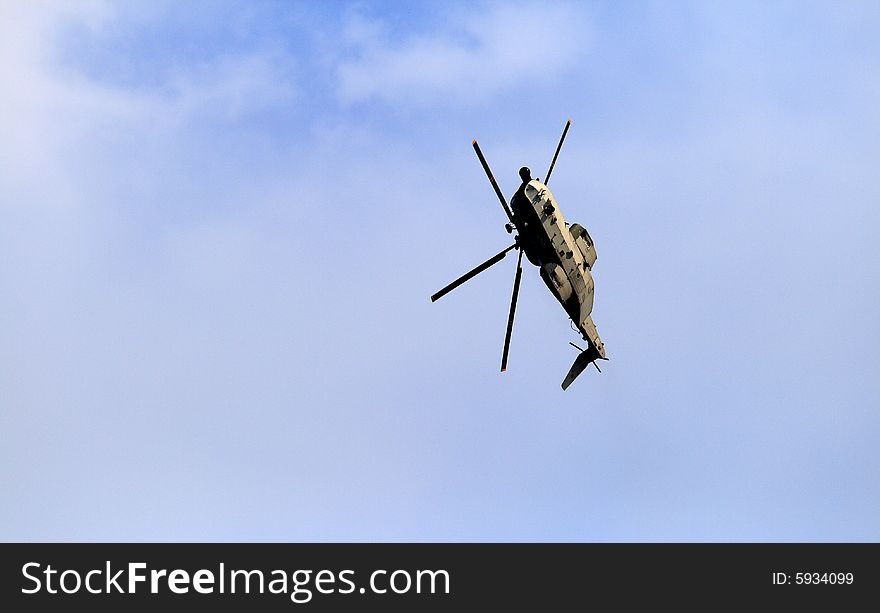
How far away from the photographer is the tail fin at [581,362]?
148750 mm

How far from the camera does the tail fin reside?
14875cm

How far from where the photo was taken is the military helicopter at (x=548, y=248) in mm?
131750

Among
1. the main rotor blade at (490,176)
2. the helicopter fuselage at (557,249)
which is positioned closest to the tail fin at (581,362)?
the helicopter fuselage at (557,249)

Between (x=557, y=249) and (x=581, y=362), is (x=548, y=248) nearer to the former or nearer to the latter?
(x=557, y=249)

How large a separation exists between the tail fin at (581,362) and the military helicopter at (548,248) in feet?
16.6

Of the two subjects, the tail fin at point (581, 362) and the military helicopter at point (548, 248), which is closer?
the military helicopter at point (548, 248)

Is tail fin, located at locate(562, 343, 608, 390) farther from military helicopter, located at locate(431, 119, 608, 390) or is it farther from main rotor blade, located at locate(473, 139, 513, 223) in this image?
main rotor blade, located at locate(473, 139, 513, 223)

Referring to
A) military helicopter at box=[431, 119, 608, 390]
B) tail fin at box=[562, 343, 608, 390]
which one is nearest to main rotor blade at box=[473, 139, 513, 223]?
military helicopter at box=[431, 119, 608, 390]

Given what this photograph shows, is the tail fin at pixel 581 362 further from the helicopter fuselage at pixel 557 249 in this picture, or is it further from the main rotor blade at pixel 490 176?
the main rotor blade at pixel 490 176

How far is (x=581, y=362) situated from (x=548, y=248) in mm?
19267
